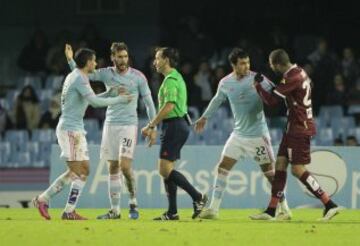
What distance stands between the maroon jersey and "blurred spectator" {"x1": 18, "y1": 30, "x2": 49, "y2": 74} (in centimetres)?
1044

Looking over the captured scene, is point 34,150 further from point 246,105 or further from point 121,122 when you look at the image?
point 246,105

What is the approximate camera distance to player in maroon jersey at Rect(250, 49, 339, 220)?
12297 mm

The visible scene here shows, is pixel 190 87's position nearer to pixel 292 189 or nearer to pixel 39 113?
pixel 39 113

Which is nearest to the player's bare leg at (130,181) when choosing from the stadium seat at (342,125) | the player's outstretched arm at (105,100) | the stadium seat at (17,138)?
the player's outstretched arm at (105,100)

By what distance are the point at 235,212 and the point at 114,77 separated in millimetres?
2979

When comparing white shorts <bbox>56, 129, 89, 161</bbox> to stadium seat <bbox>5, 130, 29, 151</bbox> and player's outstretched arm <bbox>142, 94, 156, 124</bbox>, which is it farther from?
stadium seat <bbox>5, 130, 29, 151</bbox>

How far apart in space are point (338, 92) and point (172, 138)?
8044 millimetres

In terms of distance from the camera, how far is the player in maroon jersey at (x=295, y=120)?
12.3 m

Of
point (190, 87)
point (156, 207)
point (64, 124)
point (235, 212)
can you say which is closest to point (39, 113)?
point (190, 87)

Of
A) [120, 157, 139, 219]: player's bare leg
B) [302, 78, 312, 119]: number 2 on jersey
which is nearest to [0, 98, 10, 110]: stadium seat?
[120, 157, 139, 219]: player's bare leg

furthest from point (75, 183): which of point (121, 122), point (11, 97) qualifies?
point (11, 97)

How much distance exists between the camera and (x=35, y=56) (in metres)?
22.2

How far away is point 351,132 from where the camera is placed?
1931 cm

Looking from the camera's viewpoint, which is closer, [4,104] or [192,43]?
[4,104]
